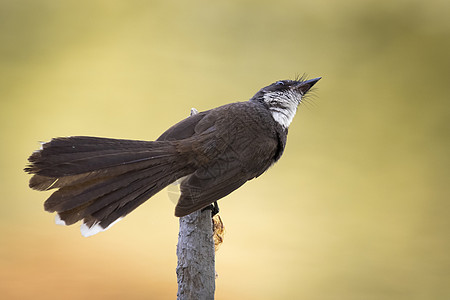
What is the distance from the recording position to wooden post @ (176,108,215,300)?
2406 millimetres

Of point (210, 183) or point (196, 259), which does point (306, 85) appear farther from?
point (196, 259)

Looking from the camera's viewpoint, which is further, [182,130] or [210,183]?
[182,130]

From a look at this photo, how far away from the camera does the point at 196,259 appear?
7.97 feet

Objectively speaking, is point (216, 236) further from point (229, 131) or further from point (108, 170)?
point (108, 170)

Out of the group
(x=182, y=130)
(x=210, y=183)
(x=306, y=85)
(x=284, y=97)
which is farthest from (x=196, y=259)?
(x=306, y=85)

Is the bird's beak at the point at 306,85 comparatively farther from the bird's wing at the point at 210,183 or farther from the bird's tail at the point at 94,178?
the bird's tail at the point at 94,178

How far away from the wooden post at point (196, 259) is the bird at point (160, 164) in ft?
1.12

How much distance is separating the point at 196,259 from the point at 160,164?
22.5 inches

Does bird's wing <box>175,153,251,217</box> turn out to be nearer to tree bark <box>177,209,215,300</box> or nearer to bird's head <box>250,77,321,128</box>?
tree bark <box>177,209,215,300</box>

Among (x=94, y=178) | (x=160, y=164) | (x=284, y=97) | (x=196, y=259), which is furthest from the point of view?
(x=284, y=97)

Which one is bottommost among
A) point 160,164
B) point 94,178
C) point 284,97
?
point 94,178

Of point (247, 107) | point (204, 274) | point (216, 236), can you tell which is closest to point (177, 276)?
point (204, 274)

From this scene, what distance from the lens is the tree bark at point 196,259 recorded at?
2406mm

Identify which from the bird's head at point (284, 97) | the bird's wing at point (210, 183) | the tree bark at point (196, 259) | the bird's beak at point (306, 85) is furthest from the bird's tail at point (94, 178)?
the bird's beak at point (306, 85)
